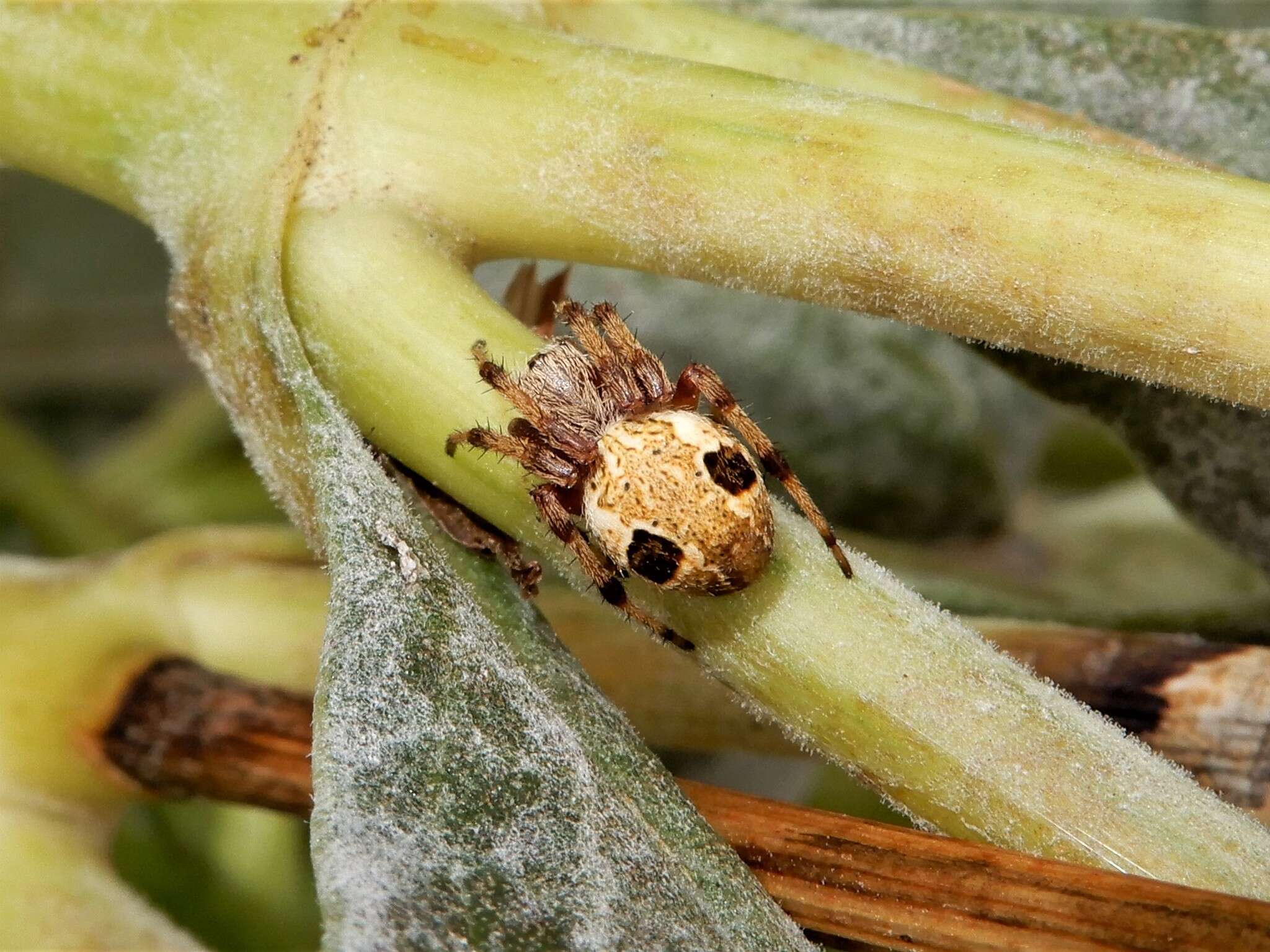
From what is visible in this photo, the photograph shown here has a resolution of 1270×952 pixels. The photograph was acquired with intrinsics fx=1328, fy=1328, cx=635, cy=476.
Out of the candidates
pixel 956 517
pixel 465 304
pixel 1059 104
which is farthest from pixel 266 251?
pixel 956 517

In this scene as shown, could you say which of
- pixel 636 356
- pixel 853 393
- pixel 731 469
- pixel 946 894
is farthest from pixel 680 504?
pixel 853 393

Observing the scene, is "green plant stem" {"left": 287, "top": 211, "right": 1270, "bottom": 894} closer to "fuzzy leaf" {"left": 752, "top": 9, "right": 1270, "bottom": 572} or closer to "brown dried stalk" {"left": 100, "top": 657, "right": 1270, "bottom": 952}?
"brown dried stalk" {"left": 100, "top": 657, "right": 1270, "bottom": 952}

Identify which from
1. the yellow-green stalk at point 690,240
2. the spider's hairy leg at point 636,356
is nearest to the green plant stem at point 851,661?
the yellow-green stalk at point 690,240

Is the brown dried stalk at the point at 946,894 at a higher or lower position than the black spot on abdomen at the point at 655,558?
lower

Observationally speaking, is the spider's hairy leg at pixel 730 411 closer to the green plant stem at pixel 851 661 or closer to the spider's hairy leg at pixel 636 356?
the spider's hairy leg at pixel 636 356

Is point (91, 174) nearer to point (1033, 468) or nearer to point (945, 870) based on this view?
point (945, 870)

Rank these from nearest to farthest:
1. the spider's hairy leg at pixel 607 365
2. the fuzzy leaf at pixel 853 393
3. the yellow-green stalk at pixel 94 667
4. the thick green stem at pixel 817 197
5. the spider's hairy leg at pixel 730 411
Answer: the thick green stem at pixel 817 197
the yellow-green stalk at pixel 94 667
the spider's hairy leg at pixel 730 411
the spider's hairy leg at pixel 607 365
the fuzzy leaf at pixel 853 393

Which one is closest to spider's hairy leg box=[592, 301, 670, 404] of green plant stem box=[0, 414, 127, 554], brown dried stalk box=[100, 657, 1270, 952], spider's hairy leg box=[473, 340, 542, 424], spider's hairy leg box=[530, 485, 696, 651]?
spider's hairy leg box=[473, 340, 542, 424]
